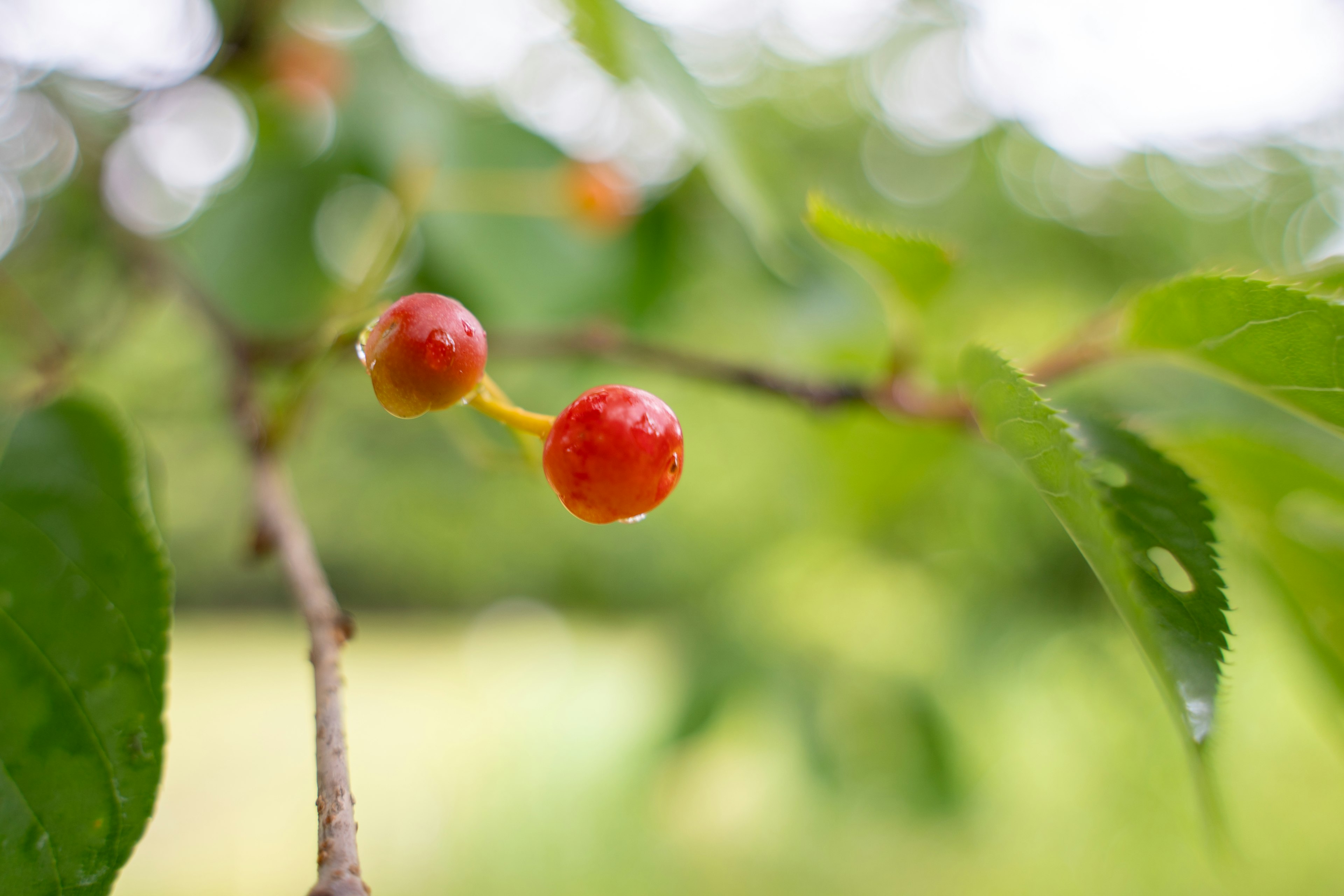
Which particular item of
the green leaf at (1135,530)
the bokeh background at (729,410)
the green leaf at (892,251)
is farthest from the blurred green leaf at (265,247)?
the green leaf at (1135,530)

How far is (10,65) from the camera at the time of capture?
1.05m

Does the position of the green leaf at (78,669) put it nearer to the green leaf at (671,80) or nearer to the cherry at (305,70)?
the green leaf at (671,80)

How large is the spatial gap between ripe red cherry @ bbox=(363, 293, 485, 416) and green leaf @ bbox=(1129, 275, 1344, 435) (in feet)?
1.01

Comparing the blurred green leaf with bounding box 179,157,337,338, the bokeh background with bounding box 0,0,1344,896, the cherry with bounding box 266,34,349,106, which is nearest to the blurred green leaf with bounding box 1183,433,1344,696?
the bokeh background with bounding box 0,0,1344,896

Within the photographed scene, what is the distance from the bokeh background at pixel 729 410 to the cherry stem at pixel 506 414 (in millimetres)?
201

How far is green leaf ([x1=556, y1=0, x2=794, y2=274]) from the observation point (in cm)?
49

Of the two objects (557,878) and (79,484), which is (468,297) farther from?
(557,878)

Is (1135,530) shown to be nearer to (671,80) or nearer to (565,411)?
(565,411)

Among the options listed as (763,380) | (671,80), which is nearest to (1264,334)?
(763,380)

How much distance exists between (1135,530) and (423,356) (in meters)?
0.26

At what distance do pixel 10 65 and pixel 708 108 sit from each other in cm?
103

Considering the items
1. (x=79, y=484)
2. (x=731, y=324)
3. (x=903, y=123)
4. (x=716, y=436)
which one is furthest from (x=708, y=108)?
(x=716, y=436)

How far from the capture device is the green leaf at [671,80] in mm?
495

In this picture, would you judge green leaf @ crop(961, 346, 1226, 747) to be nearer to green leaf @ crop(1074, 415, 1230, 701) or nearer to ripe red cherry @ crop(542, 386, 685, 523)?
green leaf @ crop(1074, 415, 1230, 701)
